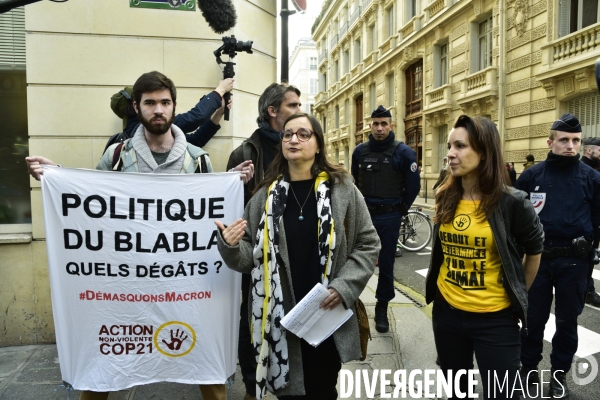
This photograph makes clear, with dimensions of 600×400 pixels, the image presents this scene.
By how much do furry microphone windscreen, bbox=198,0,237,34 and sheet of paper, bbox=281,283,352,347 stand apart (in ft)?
8.51

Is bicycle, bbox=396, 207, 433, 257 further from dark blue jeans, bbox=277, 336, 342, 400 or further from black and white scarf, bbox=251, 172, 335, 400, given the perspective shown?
black and white scarf, bbox=251, 172, 335, 400

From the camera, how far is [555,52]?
14.3m

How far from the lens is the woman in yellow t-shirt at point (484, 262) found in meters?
2.23

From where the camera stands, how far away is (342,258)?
2248 mm

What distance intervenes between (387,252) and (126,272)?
2.60m

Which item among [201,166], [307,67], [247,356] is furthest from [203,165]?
[307,67]

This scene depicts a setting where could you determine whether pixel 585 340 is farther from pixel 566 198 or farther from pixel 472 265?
pixel 472 265

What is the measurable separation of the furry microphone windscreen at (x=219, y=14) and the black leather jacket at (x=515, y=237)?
2647 mm

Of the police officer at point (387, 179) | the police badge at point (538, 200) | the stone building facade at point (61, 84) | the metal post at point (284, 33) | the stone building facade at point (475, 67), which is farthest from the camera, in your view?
the stone building facade at point (475, 67)

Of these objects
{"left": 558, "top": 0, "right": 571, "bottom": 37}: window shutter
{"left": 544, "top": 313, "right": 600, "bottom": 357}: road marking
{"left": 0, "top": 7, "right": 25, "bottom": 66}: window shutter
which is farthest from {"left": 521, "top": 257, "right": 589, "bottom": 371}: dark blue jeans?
{"left": 558, "top": 0, "right": 571, "bottom": 37}: window shutter

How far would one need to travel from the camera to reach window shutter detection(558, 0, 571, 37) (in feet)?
46.2

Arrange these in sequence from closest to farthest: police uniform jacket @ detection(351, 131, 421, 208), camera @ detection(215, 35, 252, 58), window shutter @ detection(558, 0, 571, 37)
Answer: camera @ detection(215, 35, 252, 58)
police uniform jacket @ detection(351, 131, 421, 208)
window shutter @ detection(558, 0, 571, 37)

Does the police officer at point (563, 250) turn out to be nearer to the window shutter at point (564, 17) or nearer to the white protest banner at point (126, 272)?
the white protest banner at point (126, 272)

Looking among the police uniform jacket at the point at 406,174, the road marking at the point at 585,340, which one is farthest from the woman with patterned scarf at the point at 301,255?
the road marking at the point at 585,340
